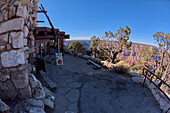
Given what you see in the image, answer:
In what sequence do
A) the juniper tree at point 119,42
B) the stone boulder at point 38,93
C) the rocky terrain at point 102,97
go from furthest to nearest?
1. the juniper tree at point 119,42
2. the rocky terrain at point 102,97
3. the stone boulder at point 38,93

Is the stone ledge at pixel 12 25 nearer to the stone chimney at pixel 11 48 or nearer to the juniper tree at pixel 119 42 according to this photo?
the stone chimney at pixel 11 48

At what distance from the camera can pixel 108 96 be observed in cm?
367

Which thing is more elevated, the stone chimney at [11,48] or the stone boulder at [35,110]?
the stone chimney at [11,48]

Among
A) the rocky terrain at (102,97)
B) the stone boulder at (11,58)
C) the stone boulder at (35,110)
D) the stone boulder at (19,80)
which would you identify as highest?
the stone boulder at (11,58)

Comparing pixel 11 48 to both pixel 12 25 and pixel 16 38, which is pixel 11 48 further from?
pixel 12 25

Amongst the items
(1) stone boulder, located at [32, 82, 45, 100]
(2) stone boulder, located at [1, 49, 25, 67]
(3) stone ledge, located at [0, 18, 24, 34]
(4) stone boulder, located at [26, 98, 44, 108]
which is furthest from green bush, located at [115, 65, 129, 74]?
(3) stone ledge, located at [0, 18, 24, 34]

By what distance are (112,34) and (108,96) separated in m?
15.8

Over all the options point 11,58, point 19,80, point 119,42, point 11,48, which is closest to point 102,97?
point 19,80

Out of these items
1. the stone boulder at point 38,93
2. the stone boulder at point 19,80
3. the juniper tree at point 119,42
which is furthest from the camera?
the juniper tree at point 119,42

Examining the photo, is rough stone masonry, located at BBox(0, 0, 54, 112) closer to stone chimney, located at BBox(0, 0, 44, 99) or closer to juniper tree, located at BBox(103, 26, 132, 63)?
stone chimney, located at BBox(0, 0, 44, 99)

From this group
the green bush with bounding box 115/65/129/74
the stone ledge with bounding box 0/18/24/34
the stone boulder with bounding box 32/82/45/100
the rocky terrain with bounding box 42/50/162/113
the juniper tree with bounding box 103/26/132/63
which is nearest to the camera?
the stone ledge with bounding box 0/18/24/34

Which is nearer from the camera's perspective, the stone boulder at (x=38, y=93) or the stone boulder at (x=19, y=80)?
the stone boulder at (x=19, y=80)

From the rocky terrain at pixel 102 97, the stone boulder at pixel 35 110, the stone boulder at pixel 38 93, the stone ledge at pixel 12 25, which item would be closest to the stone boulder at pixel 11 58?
the stone ledge at pixel 12 25

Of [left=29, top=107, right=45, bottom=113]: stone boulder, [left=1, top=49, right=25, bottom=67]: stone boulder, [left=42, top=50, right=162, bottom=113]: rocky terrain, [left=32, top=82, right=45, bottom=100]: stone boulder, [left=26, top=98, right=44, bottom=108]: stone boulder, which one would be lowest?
[left=42, top=50, right=162, bottom=113]: rocky terrain
